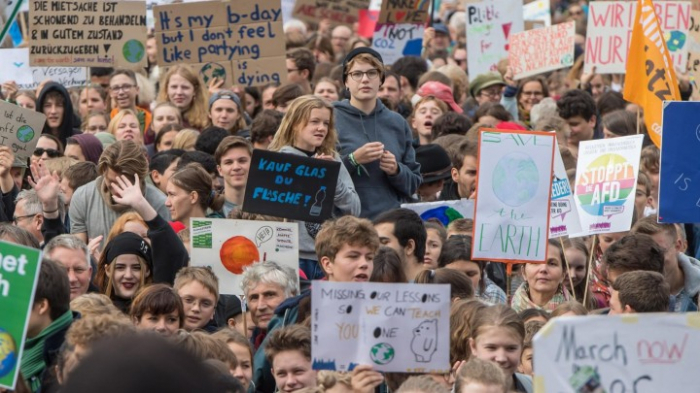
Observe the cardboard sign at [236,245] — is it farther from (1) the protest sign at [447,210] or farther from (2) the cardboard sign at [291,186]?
(1) the protest sign at [447,210]

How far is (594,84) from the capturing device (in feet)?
55.0

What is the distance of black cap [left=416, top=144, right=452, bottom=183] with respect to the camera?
35.2 ft

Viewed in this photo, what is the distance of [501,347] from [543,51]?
875cm

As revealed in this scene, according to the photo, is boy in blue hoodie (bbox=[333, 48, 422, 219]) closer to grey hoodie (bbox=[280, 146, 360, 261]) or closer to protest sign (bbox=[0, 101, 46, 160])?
grey hoodie (bbox=[280, 146, 360, 261])

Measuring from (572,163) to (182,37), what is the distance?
13.4 feet

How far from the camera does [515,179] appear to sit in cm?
877

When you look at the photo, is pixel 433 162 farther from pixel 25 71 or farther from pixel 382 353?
pixel 25 71

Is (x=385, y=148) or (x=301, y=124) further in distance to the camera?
(x=385, y=148)

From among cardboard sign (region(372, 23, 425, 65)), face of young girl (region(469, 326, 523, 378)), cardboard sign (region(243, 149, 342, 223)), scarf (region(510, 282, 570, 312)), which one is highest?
cardboard sign (region(372, 23, 425, 65))

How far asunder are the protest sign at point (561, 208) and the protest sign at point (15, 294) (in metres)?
4.51

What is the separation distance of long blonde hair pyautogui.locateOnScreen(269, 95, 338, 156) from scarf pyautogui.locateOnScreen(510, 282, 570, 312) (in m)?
1.47

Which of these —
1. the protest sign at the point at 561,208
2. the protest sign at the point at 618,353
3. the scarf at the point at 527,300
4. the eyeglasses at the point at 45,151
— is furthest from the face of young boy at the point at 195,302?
the eyeglasses at the point at 45,151

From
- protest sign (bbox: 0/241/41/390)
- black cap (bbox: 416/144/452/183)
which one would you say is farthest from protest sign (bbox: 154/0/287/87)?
protest sign (bbox: 0/241/41/390)

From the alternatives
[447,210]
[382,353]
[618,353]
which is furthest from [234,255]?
[618,353]
